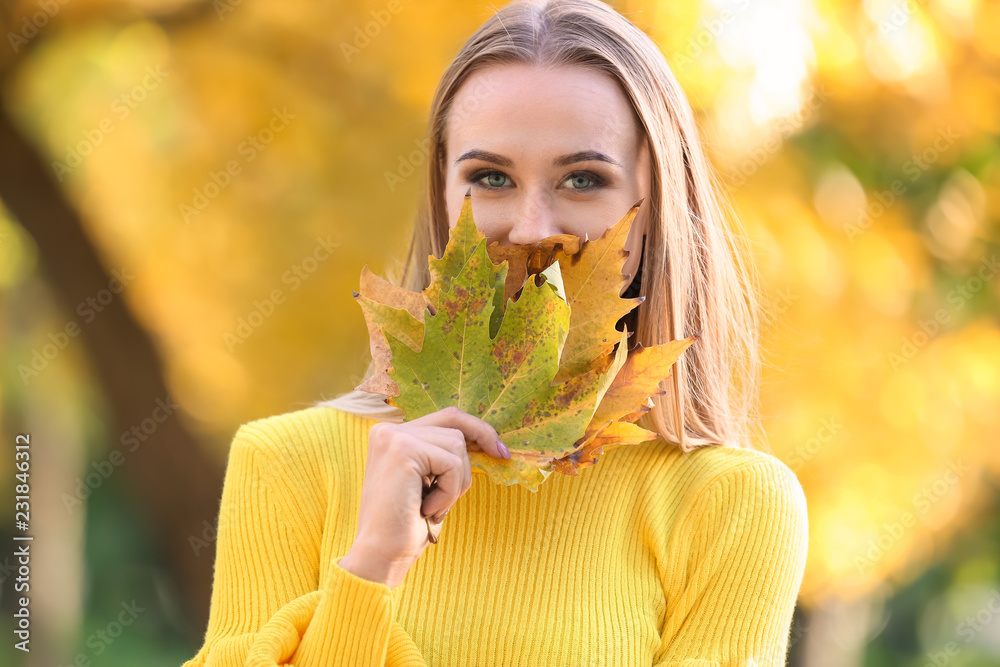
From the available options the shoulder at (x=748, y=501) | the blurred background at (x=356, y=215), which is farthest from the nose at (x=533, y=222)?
the blurred background at (x=356, y=215)

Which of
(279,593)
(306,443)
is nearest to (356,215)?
(306,443)

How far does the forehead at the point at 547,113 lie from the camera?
1742 mm

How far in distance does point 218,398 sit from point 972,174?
315 centimetres

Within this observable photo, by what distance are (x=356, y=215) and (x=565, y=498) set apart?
2.14m

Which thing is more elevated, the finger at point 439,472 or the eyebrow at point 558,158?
the eyebrow at point 558,158

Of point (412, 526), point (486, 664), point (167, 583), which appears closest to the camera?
point (412, 526)

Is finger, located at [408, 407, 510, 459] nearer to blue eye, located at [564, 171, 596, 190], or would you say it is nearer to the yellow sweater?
the yellow sweater

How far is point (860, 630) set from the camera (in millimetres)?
5145

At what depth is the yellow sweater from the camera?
1729 millimetres

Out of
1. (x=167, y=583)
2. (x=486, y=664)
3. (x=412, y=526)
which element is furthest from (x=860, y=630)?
(x=412, y=526)

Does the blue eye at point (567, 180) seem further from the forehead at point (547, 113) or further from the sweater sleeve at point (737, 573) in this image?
the sweater sleeve at point (737, 573)

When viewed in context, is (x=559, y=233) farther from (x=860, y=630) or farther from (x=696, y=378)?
(x=860, y=630)

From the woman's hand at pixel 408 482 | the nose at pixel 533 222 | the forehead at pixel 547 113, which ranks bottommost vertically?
the woman's hand at pixel 408 482

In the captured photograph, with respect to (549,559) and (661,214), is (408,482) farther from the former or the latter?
(661,214)
